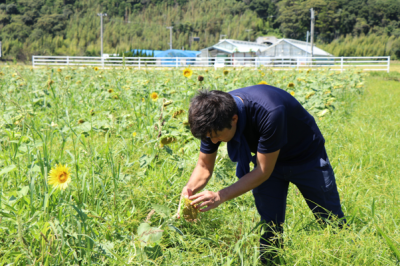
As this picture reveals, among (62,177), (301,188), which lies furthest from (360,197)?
(62,177)

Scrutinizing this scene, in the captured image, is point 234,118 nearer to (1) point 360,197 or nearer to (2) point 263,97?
(2) point 263,97

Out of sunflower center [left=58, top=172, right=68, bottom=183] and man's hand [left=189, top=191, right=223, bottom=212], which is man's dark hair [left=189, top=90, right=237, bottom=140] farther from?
sunflower center [left=58, top=172, right=68, bottom=183]

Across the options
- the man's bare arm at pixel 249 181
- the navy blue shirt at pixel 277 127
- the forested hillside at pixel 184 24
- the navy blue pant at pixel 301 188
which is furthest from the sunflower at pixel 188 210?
the forested hillside at pixel 184 24

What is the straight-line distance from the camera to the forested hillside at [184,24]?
56.3 metres

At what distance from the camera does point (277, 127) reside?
151 centimetres

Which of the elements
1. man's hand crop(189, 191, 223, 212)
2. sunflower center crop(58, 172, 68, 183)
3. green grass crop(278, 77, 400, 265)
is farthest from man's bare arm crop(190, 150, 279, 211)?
sunflower center crop(58, 172, 68, 183)

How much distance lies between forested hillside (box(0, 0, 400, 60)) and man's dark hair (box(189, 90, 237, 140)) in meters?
45.8

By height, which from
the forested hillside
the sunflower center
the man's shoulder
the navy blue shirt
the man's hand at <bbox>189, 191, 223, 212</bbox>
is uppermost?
the forested hillside

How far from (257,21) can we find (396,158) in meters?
111

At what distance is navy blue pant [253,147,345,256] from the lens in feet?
5.93

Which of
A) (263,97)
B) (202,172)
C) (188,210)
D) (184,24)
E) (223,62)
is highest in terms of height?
(184,24)

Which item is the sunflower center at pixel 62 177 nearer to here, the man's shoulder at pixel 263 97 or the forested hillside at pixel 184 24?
the man's shoulder at pixel 263 97

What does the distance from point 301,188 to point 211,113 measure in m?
0.81

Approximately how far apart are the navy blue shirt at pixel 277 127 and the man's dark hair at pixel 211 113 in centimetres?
15
